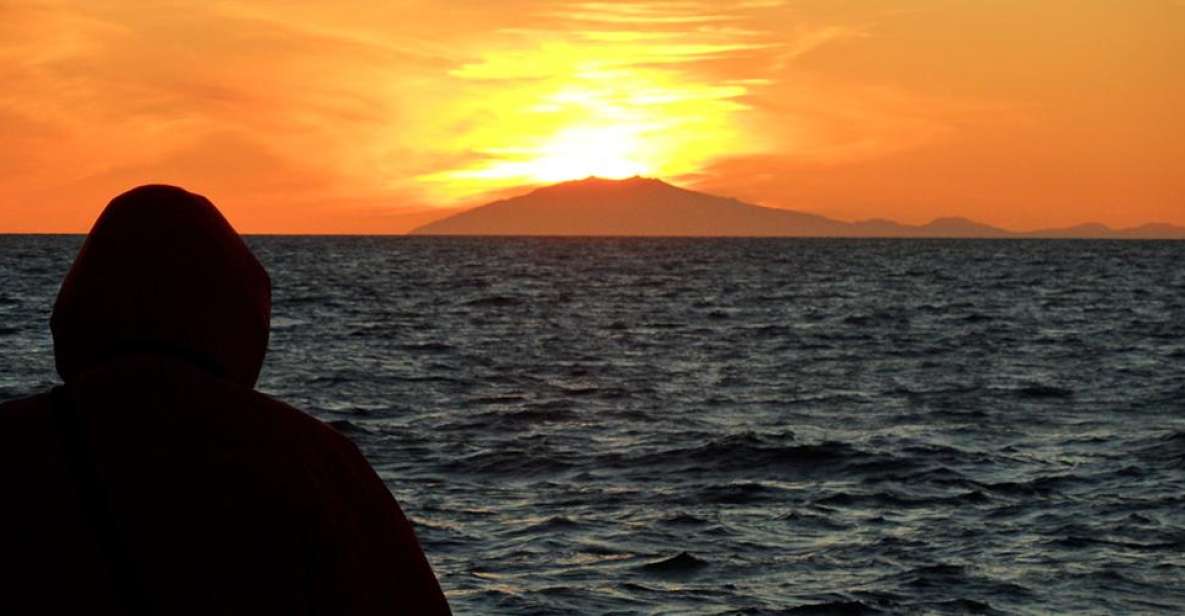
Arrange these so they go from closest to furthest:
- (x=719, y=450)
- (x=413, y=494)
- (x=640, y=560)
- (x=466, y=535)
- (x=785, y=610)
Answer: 1. (x=785, y=610)
2. (x=640, y=560)
3. (x=466, y=535)
4. (x=413, y=494)
5. (x=719, y=450)

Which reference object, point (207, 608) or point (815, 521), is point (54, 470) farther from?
point (815, 521)

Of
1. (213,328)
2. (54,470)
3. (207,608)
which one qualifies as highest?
(213,328)

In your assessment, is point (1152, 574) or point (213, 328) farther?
point (1152, 574)

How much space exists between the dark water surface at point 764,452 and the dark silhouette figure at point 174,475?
10.1 meters

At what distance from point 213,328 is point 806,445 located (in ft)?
62.6

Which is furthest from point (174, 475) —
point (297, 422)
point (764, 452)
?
point (764, 452)

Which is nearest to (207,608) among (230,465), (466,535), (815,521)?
(230,465)

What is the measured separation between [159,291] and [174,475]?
25 cm

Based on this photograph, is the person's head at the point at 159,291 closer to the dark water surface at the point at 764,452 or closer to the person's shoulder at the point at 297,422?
the person's shoulder at the point at 297,422

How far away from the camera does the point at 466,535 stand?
14.5 meters

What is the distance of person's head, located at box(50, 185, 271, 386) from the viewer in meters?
1.95

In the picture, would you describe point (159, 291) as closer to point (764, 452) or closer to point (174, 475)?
point (174, 475)

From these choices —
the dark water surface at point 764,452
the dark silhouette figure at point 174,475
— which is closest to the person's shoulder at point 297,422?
the dark silhouette figure at point 174,475

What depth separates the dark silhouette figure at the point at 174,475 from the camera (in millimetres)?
1831
